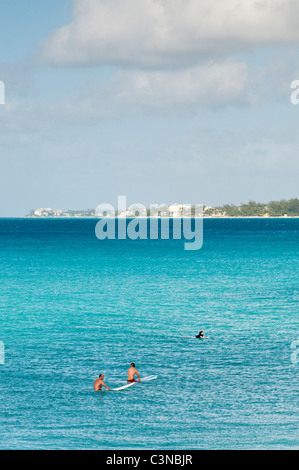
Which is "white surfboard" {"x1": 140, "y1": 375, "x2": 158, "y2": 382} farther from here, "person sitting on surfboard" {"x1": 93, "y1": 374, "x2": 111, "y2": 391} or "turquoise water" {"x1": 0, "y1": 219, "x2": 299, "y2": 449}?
"person sitting on surfboard" {"x1": 93, "y1": 374, "x2": 111, "y2": 391}

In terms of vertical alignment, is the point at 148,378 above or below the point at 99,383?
above

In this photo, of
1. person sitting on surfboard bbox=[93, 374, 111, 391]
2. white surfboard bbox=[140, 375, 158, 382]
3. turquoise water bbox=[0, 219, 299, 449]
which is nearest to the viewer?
turquoise water bbox=[0, 219, 299, 449]

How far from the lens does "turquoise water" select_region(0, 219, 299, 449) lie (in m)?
32.9

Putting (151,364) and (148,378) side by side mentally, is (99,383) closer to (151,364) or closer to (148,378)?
(148,378)

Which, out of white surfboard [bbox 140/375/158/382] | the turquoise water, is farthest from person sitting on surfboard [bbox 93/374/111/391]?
white surfboard [bbox 140/375/158/382]

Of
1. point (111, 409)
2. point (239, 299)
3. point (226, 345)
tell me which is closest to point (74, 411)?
point (111, 409)

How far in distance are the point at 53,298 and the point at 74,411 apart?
48005 mm

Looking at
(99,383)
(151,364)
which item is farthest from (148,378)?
(99,383)

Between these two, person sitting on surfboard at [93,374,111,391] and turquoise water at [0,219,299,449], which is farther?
person sitting on surfboard at [93,374,111,391]

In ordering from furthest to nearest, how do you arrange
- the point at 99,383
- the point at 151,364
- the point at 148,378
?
the point at 151,364
the point at 148,378
the point at 99,383

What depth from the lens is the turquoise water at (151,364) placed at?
3288 cm

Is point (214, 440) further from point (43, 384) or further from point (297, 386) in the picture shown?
point (43, 384)

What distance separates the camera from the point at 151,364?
46250 millimetres

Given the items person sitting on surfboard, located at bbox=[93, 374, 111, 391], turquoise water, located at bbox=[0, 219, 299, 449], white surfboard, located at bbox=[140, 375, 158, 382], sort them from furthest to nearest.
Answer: white surfboard, located at bbox=[140, 375, 158, 382], person sitting on surfboard, located at bbox=[93, 374, 111, 391], turquoise water, located at bbox=[0, 219, 299, 449]
